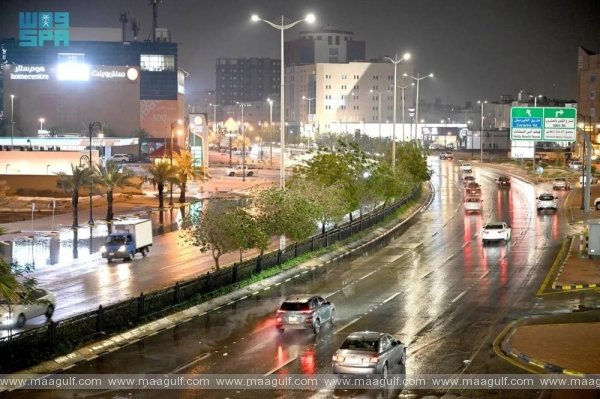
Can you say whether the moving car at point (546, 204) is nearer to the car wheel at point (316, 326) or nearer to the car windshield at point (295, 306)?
the car wheel at point (316, 326)

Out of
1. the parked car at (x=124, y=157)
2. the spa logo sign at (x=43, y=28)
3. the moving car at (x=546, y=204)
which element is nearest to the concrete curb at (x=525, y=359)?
the moving car at (x=546, y=204)

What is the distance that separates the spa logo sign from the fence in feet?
421

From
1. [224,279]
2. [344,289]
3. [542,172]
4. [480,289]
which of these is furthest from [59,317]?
[542,172]

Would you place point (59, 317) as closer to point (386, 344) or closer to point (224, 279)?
point (224, 279)

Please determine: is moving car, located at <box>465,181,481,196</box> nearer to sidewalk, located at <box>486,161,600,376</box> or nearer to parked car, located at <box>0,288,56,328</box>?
sidewalk, located at <box>486,161,600,376</box>

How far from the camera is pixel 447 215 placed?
71375 mm

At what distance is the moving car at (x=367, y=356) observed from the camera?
2295 centimetres

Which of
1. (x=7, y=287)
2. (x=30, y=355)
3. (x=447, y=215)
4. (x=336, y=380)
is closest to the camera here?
(x=7, y=287)

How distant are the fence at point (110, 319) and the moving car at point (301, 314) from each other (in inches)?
173

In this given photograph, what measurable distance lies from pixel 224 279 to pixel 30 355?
42.3ft

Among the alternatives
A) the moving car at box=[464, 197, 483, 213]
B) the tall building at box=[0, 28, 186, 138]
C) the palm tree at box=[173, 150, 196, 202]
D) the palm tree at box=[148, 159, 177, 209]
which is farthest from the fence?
the tall building at box=[0, 28, 186, 138]

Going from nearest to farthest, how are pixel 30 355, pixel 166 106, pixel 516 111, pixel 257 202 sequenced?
pixel 30 355 → pixel 257 202 → pixel 516 111 → pixel 166 106

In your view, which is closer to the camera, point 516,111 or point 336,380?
point 336,380

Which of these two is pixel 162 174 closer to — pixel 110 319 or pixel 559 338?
pixel 110 319
